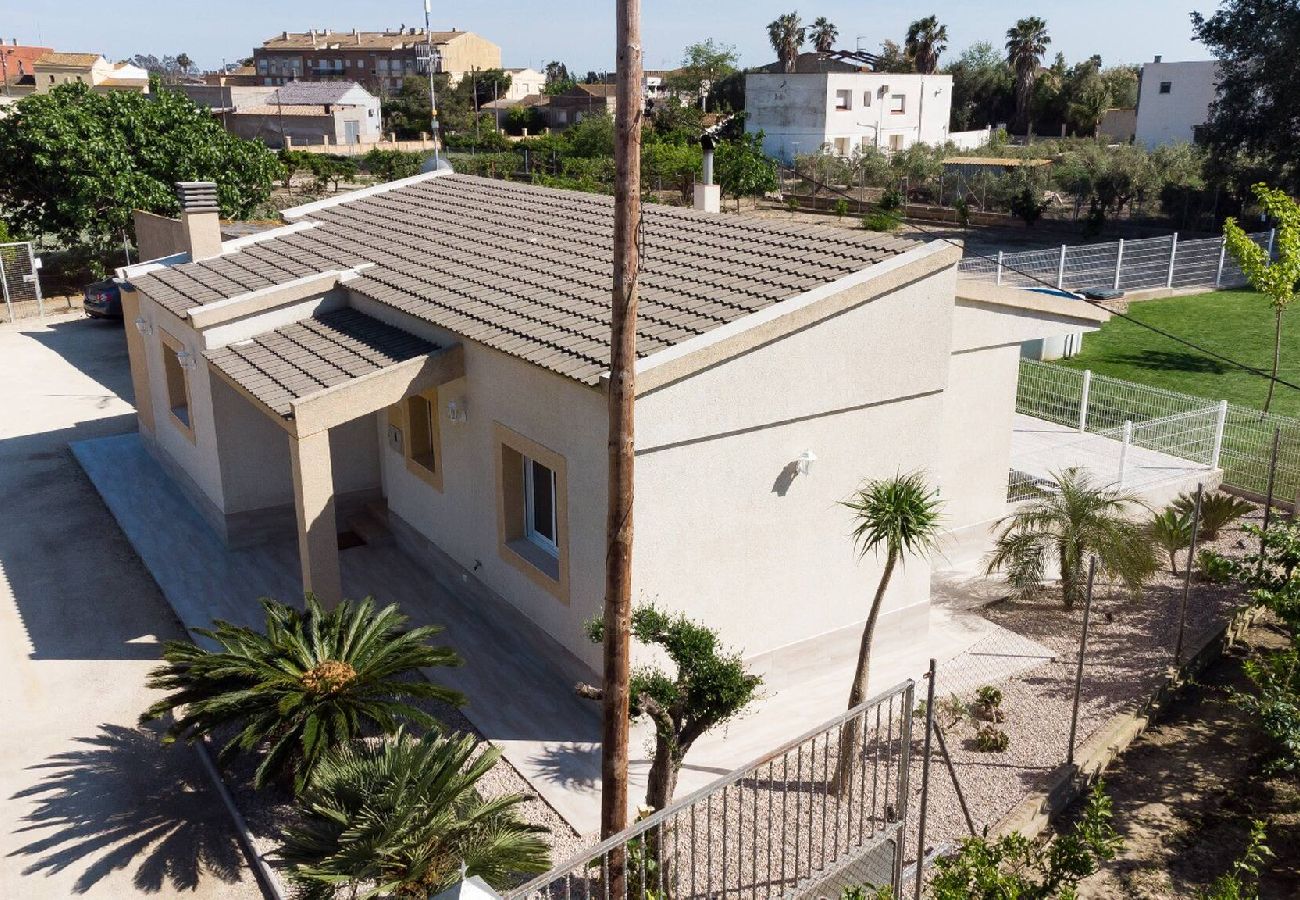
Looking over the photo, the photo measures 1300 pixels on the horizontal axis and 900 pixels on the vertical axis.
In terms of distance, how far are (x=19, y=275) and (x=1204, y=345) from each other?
107 feet

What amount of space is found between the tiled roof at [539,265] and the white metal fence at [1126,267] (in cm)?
1808

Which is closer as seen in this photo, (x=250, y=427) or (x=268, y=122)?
(x=250, y=427)

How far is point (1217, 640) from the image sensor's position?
12320 mm

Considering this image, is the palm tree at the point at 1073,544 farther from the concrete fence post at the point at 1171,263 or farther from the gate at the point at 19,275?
the gate at the point at 19,275

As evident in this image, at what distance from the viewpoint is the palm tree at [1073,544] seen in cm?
1261

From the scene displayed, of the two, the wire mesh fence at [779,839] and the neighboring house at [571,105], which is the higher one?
the neighboring house at [571,105]

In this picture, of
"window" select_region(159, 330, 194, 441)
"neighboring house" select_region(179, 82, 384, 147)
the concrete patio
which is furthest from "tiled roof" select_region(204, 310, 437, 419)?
"neighboring house" select_region(179, 82, 384, 147)

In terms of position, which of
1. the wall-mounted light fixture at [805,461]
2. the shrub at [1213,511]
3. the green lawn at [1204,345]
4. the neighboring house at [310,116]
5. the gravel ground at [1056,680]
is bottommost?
the gravel ground at [1056,680]

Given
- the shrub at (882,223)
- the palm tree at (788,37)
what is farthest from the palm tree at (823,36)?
the shrub at (882,223)

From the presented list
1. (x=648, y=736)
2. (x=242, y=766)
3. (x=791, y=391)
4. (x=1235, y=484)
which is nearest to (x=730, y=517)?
(x=791, y=391)

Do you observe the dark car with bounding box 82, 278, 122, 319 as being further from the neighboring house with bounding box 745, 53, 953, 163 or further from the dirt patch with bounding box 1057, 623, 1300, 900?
the neighboring house with bounding box 745, 53, 953, 163

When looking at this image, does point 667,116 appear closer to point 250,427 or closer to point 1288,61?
point 1288,61

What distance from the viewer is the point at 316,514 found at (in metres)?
11.1

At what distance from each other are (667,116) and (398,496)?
181 ft
